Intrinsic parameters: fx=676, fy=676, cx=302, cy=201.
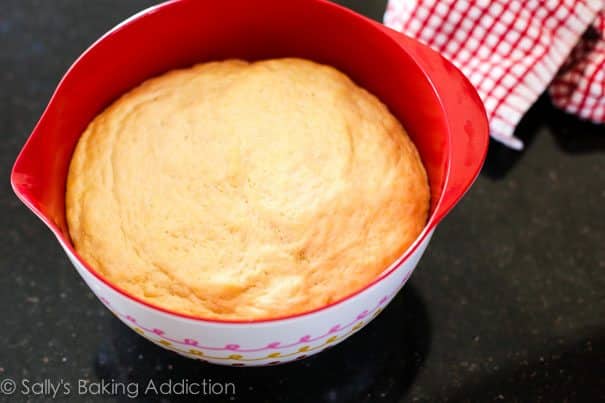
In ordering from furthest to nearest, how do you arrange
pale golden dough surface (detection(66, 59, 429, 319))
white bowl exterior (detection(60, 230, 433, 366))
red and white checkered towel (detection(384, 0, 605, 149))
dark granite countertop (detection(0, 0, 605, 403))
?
red and white checkered towel (detection(384, 0, 605, 149)) → dark granite countertop (detection(0, 0, 605, 403)) → pale golden dough surface (detection(66, 59, 429, 319)) → white bowl exterior (detection(60, 230, 433, 366))

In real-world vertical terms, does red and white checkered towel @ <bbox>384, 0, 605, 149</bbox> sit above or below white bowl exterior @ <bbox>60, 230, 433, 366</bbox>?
above

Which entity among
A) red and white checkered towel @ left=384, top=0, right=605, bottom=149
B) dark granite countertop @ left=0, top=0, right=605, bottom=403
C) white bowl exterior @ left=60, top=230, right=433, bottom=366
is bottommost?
dark granite countertop @ left=0, top=0, right=605, bottom=403

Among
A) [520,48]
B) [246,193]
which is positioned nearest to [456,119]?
[246,193]

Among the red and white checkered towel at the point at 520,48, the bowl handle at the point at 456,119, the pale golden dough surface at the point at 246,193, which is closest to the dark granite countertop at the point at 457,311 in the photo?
the red and white checkered towel at the point at 520,48

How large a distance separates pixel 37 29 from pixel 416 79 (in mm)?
788

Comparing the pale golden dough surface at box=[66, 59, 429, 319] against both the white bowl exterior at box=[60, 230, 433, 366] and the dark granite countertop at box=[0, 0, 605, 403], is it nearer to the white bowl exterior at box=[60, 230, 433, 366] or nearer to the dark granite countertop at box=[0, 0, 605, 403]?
the white bowl exterior at box=[60, 230, 433, 366]

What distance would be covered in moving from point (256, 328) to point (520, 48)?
74 cm

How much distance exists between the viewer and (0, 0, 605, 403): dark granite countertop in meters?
0.96

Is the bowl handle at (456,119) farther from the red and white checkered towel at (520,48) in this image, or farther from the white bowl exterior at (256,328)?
the red and white checkered towel at (520,48)

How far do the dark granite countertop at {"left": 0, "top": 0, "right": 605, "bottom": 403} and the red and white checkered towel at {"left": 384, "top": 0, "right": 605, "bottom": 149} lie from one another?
71 millimetres

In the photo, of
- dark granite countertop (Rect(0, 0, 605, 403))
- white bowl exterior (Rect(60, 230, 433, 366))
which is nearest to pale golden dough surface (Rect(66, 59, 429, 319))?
white bowl exterior (Rect(60, 230, 433, 366))

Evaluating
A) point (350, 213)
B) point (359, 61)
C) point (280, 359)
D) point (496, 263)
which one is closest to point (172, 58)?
point (359, 61)

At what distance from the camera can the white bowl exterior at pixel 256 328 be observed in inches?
27.4

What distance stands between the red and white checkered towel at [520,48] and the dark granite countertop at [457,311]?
0.23 feet
